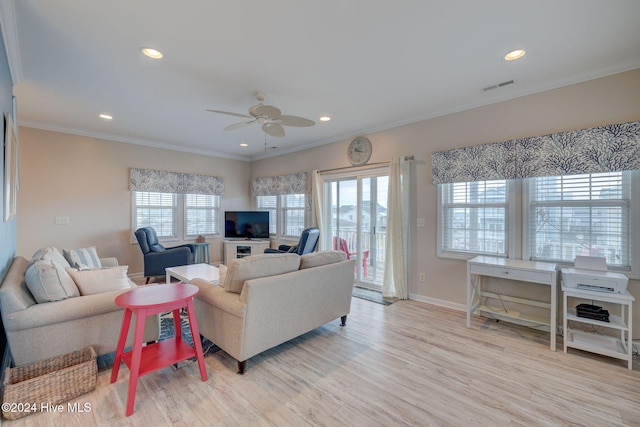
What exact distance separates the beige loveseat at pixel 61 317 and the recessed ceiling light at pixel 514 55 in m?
3.82

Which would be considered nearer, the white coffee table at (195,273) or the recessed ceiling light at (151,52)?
the recessed ceiling light at (151,52)

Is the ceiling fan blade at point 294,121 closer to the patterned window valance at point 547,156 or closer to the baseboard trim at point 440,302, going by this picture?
the patterned window valance at point 547,156

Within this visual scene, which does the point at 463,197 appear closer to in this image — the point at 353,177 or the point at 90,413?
the point at 353,177

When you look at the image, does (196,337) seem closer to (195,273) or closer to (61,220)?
(195,273)

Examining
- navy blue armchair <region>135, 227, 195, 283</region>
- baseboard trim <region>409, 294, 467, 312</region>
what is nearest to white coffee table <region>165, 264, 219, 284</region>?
navy blue armchair <region>135, 227, 195, 283</region>

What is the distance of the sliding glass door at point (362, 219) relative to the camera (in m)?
4.59

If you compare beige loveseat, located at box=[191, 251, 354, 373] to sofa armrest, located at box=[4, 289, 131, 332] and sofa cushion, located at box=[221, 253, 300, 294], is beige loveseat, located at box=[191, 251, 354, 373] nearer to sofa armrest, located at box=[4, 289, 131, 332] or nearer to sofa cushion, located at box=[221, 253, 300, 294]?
sofa cushion, located at box=[221, 253, 300, 294]

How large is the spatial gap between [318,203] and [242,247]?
6.88ft

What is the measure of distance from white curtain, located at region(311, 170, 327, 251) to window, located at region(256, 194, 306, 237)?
1.73 feet

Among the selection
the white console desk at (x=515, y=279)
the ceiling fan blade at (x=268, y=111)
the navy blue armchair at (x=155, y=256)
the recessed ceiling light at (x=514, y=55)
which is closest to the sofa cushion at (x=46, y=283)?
the ceiling fan blade at (x=268, y=111)

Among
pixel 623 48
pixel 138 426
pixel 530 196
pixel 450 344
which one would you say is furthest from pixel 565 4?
pixel 138 426

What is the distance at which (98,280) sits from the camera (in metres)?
2.31

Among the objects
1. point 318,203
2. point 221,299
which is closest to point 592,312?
point 221,299

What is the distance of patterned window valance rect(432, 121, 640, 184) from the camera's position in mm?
2559
